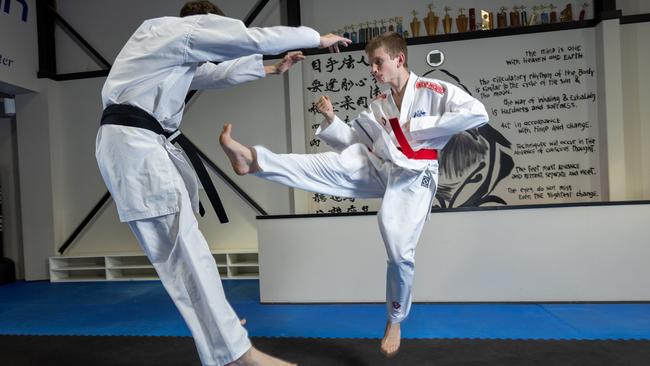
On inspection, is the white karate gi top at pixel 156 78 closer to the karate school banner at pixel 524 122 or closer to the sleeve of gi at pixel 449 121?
the sleeve of gi at pixel 449 121

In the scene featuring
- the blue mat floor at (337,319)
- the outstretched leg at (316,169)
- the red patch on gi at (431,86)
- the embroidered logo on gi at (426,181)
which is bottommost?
the blue mat floor at (337,319)

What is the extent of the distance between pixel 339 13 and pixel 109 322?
13.8 feet

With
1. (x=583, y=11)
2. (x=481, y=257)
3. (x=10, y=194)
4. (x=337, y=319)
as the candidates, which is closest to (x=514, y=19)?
(x=583, y=11)

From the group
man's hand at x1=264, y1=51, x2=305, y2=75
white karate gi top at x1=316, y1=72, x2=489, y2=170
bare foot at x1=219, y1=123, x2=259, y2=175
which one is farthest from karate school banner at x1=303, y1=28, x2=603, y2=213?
bare foot at x1=219, y1=123, x2=259, y2=175

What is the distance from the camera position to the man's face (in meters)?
2.48

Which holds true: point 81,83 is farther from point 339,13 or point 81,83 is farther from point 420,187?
point 420,187

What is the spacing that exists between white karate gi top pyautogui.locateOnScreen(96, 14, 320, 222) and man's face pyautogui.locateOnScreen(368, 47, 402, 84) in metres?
0.56

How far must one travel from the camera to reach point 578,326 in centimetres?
315

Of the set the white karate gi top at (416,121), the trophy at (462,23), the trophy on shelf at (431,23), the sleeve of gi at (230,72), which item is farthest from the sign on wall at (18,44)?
the trophy at (462,23)

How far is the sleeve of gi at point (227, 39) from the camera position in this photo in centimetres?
188

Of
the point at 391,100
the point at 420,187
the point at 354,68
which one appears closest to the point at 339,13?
the point at 354,68

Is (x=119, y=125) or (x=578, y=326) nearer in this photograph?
(x=119, y=125)

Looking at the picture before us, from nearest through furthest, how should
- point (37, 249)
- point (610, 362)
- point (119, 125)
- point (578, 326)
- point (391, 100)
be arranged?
point (119, 125) → point (610, 362) → point (391, 100) → point (578, 326) → point (37, 249)

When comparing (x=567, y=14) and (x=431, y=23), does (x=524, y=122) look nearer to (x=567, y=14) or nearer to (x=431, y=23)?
(x=567, y=14)
